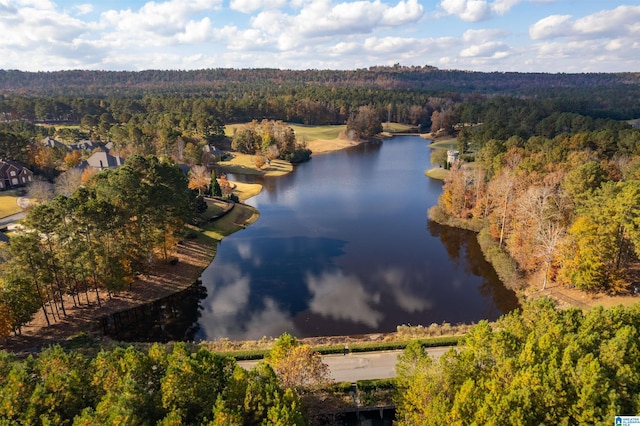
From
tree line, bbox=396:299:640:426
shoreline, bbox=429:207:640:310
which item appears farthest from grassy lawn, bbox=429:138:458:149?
tree line, bbox=396:299:640:426

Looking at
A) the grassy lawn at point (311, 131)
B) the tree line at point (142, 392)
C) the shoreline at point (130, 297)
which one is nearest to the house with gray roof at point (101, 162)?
the shoreline at point (130, 297)

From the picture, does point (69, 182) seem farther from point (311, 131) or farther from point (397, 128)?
point (397, 128)

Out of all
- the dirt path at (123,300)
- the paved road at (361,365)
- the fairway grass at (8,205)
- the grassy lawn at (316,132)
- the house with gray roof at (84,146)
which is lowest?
the dirt path at (123,300)

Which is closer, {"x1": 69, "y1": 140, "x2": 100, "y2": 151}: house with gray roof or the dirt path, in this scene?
the dirt path

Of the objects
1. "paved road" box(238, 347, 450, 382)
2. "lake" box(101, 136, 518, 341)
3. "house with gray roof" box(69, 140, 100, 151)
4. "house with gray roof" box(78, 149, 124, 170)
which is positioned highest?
"house with gray roof" box(69, 140, 100, 151)

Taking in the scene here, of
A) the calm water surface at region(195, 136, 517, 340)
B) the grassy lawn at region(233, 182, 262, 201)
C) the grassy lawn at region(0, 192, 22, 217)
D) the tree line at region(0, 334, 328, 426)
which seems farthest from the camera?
the grassy lawn at region(233, 182, 262, 201)

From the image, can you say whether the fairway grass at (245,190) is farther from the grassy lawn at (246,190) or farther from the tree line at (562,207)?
the tree line at (562,207)

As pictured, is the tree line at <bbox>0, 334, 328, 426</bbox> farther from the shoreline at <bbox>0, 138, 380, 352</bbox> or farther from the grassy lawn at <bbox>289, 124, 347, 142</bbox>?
the grassy lawn at <bbox>289, 124, 347, 142</bbox>
